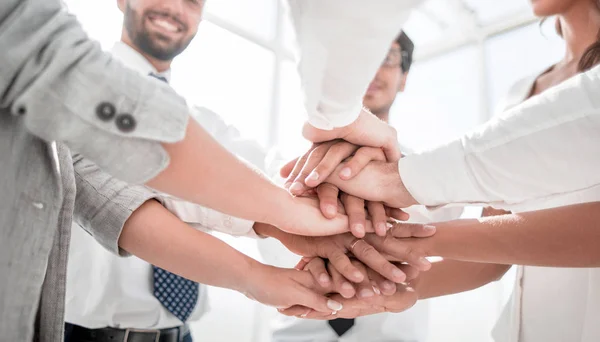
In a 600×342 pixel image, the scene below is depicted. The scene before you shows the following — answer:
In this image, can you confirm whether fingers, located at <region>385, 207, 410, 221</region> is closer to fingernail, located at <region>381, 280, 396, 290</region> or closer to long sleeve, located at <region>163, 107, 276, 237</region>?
fingernail, located at <region>381, 280, 396, 290</region>

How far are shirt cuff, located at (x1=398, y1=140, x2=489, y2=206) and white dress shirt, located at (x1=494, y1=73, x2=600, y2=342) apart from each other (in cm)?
17

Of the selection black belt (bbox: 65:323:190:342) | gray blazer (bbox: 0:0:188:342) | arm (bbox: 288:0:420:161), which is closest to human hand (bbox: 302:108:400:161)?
arm (bbox: 288:0:420:161)

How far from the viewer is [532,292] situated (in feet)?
3.40

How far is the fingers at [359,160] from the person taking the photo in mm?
1048

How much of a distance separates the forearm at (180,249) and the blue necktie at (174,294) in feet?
1.74

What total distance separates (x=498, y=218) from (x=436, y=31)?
260cm

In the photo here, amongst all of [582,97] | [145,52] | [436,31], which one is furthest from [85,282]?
[436,31]

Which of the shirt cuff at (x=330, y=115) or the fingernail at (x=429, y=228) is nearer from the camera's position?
the shirt cuff at (x=330, y=115)

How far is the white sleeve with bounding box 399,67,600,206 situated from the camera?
78 centimetres

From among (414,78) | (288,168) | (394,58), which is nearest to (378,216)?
(288,168)

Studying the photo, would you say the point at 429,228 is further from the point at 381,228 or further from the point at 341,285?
the point at 341,285

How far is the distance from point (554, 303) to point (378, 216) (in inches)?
16.9

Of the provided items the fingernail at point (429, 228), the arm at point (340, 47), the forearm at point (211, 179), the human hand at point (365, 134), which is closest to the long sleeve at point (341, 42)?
the arm at point (340, 47)

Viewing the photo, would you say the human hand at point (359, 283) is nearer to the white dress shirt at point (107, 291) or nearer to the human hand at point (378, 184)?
the human hand at point (378, 184)
